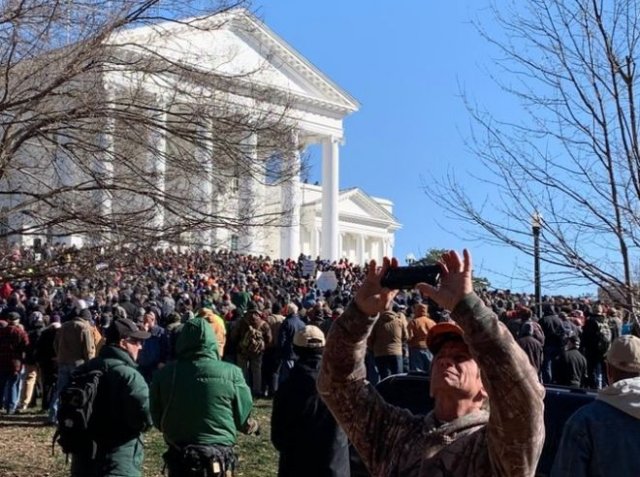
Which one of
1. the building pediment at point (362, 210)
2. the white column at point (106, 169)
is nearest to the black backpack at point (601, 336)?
the white column at point (106, 169)

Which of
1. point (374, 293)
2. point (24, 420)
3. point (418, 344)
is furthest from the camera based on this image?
point (418, 344)

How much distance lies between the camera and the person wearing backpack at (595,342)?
1599 centimetres

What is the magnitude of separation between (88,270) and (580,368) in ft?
26.0

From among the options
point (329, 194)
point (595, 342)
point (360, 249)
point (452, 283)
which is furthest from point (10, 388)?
point (360, 249)

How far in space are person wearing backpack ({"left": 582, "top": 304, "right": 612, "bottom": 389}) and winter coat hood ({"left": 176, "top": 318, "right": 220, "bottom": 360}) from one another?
37.9 ft

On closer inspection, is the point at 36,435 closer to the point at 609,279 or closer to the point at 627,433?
the point at 609,279

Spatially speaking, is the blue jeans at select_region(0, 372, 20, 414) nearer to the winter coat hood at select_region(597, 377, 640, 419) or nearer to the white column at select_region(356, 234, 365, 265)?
the winter coat hood at select_region(597, 377, 640, 419)

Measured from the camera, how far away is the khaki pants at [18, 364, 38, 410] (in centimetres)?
1484

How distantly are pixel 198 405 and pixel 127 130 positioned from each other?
3597 mm

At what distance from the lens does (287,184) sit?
31.4 feet

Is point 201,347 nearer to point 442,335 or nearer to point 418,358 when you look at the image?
point 442,335

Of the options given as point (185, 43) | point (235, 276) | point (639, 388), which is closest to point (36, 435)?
point (185, 43)

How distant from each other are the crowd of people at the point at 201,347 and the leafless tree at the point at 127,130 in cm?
47

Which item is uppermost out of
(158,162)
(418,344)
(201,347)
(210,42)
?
(210,42)
